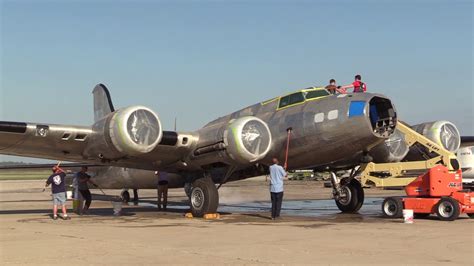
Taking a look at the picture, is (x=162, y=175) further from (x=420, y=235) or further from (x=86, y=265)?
(x=86, y=265)

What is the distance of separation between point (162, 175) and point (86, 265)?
11739mm

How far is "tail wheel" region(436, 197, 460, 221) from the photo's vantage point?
12.2 meters

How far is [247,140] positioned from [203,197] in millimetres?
Result: 2438

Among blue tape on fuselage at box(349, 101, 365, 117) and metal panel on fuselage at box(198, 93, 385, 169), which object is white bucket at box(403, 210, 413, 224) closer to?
metal panel on fuselage at box(198, 93, 385, 169)

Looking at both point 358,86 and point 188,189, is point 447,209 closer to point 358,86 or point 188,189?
point 358,86

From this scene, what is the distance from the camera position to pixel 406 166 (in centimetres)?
1394

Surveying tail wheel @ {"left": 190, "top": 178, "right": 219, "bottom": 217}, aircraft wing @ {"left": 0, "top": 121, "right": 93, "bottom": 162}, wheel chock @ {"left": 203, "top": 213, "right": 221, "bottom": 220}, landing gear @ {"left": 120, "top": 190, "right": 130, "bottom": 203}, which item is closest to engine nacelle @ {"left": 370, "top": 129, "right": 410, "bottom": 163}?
tail wheel @ {"left": 190, "top": 178, "right": 219, "bottom": 217}

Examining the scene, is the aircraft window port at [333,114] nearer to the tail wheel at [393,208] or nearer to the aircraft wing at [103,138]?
the tail wheel at [393,208]

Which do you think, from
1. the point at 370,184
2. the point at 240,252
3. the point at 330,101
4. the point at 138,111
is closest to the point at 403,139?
the point at 370,184

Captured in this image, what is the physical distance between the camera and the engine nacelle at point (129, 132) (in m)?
12.9

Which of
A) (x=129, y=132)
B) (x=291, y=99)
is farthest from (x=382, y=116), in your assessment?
(x=129, y=132)

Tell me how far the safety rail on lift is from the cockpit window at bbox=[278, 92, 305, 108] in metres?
2.72

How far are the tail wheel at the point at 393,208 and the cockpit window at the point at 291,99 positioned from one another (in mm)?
3579

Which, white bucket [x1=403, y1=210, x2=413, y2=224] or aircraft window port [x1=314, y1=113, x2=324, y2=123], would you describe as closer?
white bucket [x1=403, y1=210, x2=413, y2=224]
